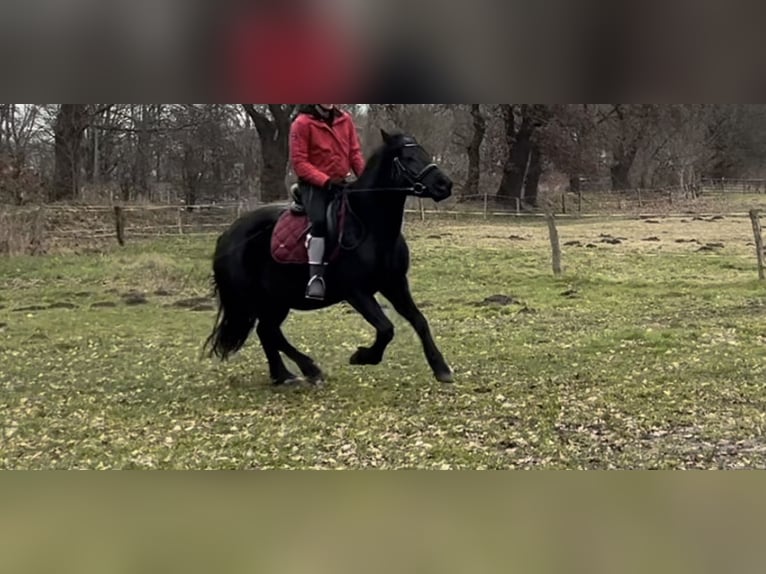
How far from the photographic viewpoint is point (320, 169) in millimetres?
4066

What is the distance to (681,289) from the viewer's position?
8031 millimetres

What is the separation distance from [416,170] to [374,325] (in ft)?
2.86

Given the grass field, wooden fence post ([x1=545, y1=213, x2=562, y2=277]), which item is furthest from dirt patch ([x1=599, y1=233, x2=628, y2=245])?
wooden fence post ([x1=545, y1=213, x2=562, y2=277])

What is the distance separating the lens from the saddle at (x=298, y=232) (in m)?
4.24

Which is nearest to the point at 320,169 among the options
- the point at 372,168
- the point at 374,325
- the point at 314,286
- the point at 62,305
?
the point at 372,168

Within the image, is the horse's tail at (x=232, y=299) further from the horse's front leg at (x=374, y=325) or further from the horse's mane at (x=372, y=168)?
the horse's mane at (x=372, y=168)

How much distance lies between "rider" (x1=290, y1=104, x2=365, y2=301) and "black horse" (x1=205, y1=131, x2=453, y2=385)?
0.08m

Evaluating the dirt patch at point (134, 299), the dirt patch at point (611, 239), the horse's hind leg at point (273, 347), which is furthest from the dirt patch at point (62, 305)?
the dirt patch at point (611, 239)

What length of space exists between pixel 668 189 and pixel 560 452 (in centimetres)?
771

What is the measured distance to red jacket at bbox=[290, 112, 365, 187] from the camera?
3.79m

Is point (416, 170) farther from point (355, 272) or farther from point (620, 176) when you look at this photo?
point (620, 176)

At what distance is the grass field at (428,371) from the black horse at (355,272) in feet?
0.85
